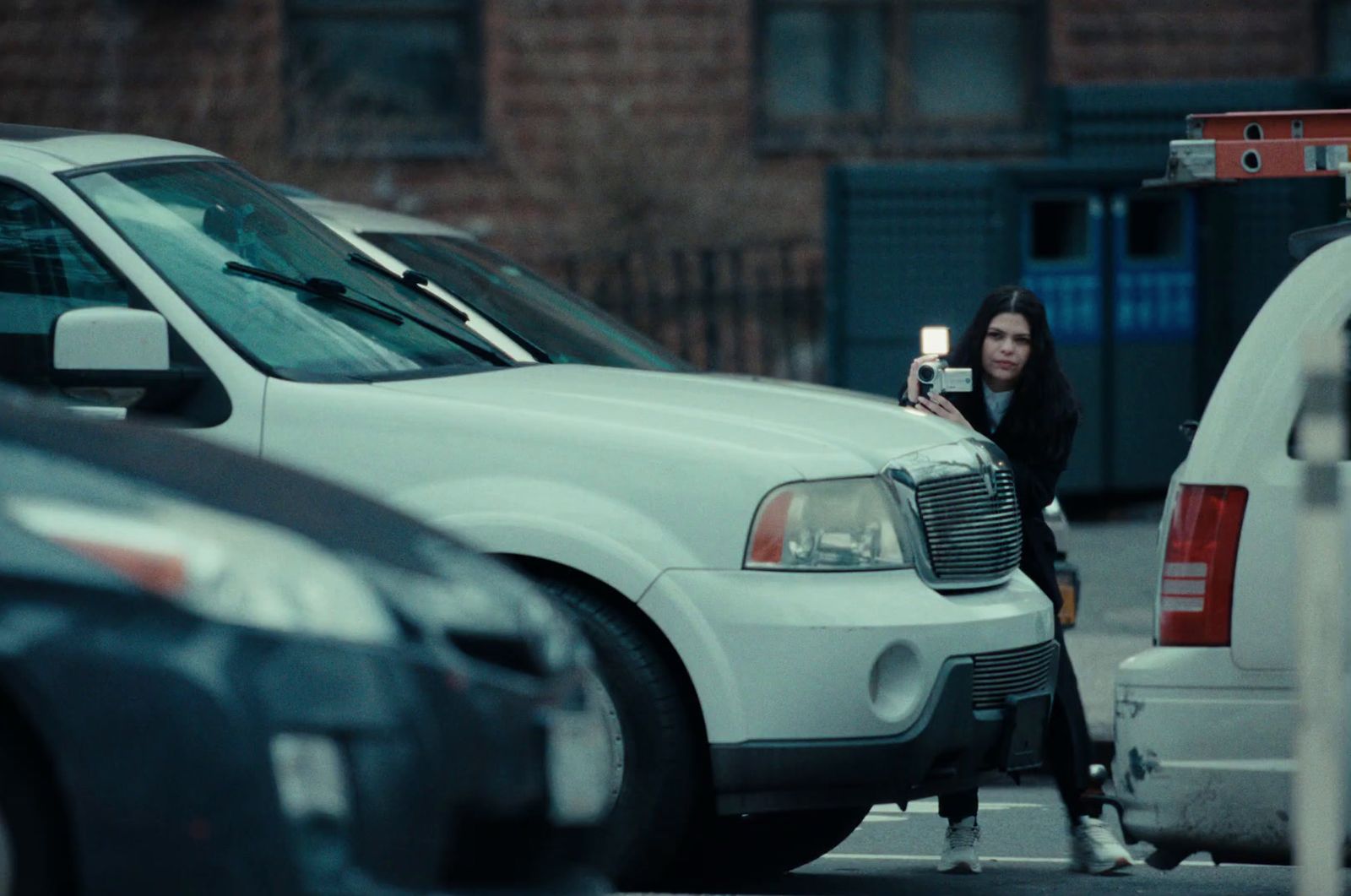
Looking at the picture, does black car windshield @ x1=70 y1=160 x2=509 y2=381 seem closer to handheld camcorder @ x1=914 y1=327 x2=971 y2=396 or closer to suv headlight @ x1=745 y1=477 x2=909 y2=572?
suv headlight @ x1=745 y1=477 x2=909 y2=572

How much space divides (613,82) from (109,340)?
1216cm

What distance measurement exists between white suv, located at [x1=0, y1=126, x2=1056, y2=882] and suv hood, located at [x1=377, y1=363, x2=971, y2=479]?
0.01 m

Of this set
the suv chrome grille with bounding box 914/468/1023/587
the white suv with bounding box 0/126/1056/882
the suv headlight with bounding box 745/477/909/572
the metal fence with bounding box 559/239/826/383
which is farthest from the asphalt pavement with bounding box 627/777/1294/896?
the metal fence with bounding box 559/239/826/383

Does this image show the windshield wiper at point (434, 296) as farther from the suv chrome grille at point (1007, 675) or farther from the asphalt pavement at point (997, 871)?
the suv chrome grille at point (1007, 675)

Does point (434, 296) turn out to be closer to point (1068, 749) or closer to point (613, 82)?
point (1068, 749)

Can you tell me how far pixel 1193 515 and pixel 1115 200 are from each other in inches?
363

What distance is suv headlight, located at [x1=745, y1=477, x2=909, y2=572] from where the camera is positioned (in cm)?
490

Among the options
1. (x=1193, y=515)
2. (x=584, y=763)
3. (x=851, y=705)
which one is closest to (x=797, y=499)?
(x=851, y=705)

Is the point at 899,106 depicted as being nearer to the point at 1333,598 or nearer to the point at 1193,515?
the point at 1193,515

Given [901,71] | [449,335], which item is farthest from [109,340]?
[901,71]

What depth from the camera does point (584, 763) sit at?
12.1 ft

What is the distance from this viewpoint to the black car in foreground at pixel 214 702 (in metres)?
3.12

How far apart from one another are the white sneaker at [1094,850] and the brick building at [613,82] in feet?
33.2

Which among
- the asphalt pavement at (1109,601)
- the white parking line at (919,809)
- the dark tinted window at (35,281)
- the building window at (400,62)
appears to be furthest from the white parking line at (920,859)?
the building window at (400,62)
